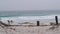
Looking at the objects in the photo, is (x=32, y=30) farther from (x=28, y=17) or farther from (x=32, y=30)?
(x=28, y=17)

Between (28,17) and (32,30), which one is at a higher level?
(28,17)

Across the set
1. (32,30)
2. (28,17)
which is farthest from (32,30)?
(28,17)

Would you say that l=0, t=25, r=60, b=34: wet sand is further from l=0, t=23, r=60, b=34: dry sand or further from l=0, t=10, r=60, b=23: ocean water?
l=0, t=10, r=60, b=23: ocean water

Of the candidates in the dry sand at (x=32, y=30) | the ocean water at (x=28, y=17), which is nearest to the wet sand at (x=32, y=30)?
the dry sand at (x=32, y=30)

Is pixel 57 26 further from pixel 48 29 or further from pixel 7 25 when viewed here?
pixel 7 25

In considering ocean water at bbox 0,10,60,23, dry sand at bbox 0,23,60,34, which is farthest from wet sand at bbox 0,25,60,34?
ocean water at bbox 0,10,60,23

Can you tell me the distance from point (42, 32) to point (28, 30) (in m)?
0.43

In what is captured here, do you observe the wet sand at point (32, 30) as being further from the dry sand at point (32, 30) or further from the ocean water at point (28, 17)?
the ocean water at point (28, 17)

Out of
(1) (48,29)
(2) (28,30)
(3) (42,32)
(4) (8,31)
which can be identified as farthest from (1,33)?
(1) (48,29)

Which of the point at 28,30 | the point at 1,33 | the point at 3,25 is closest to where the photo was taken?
the point at 1,33

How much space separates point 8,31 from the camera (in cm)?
338

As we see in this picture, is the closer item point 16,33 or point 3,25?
point 16,33

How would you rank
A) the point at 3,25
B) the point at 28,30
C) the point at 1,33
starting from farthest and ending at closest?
the point at 3,25, the point at 28,30, the point at 1,33

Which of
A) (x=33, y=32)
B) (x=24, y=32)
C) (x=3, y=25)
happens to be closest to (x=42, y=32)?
(x=33, y=32)
